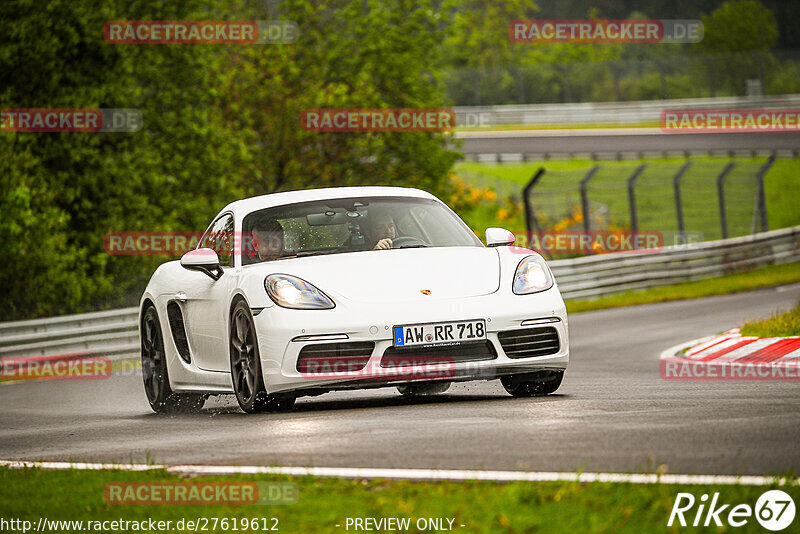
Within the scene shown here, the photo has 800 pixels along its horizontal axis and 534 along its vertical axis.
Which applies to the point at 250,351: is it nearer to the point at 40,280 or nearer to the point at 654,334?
the point at 654,334

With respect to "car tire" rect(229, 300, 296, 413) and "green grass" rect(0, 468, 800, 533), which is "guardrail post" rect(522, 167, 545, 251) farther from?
"green grass" rect(0, 468, 800, 533)

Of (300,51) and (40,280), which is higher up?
(300,51)

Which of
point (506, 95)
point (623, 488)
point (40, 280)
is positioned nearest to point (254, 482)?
point (623, 488)

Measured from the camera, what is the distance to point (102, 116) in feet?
90.5

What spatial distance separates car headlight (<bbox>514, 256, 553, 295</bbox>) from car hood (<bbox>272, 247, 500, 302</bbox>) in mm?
139

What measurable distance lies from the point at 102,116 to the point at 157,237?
2.60 m

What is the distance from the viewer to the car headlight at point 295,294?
8367mm

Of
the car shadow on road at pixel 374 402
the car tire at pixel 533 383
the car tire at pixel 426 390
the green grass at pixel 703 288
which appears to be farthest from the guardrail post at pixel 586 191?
the car tire at pixel 533 383

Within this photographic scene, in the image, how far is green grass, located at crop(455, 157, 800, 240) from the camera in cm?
3148

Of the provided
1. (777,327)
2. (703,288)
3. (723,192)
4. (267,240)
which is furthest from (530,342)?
(723,192)
